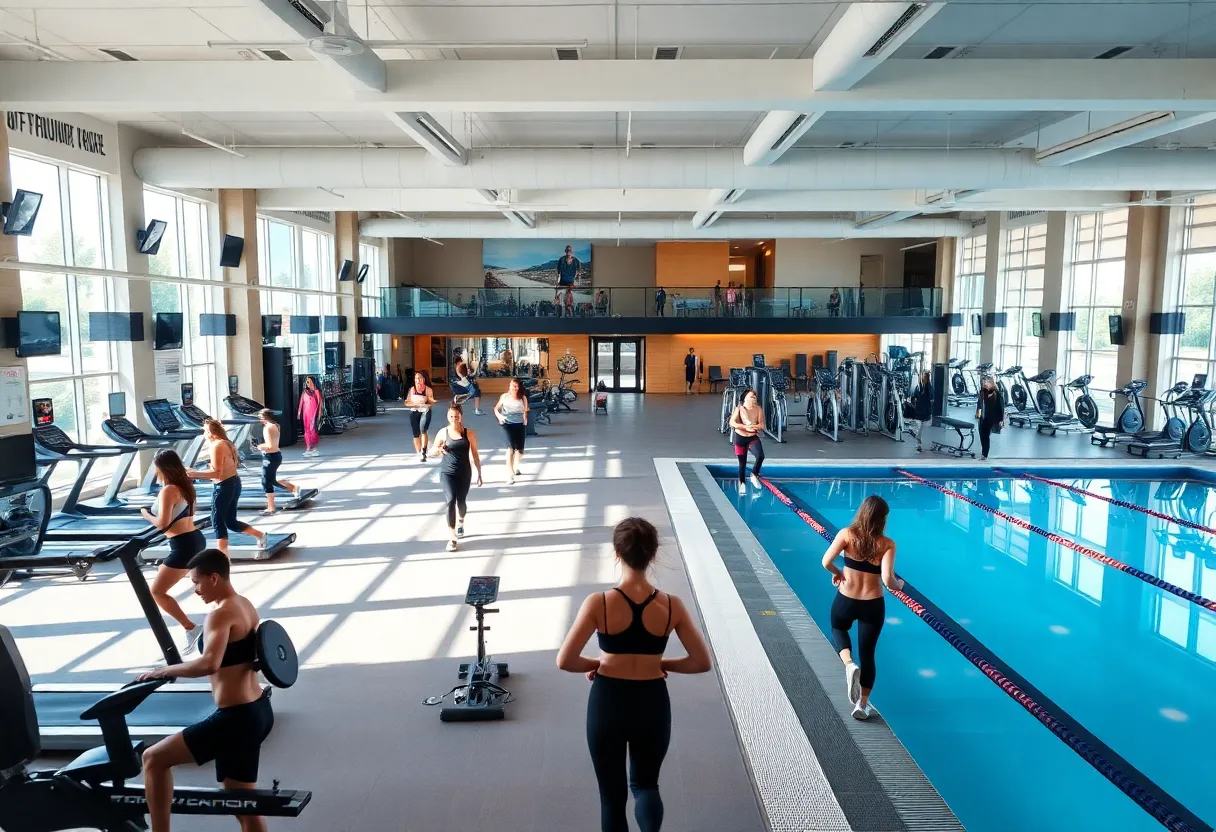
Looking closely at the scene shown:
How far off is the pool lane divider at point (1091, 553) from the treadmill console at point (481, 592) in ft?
20.7

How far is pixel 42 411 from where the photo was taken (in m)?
9.26

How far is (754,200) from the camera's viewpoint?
1446 cm

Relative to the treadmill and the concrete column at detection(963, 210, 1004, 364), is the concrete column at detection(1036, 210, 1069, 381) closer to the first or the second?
the concrete column at detection(963, 210, 1004, 364)

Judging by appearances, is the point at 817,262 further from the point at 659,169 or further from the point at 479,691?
the point at 479,691

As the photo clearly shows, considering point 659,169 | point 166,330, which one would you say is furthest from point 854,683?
point 166,330

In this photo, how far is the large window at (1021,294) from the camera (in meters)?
20.9

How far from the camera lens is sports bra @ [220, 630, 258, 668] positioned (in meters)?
3.15

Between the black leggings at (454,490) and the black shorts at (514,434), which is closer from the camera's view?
the black leggings at (454,490)

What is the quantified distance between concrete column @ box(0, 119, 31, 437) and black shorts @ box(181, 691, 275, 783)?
7264mm

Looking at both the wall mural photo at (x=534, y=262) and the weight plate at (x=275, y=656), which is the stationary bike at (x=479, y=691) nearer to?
the weight plate at (x=275, y=656)

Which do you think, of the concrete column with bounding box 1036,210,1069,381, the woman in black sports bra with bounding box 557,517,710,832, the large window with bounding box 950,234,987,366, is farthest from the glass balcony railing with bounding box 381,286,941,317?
the woman in black sports bra with bounding box 557,517,710,832

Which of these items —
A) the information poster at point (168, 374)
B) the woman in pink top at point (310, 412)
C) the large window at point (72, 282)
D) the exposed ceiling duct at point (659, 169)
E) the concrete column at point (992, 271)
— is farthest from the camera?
the concrete column at point (992, 271)

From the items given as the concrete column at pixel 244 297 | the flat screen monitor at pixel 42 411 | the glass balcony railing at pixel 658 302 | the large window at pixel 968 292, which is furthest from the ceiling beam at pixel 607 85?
the large window at pixel 968 292

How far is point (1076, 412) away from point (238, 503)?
15841 millimetres
